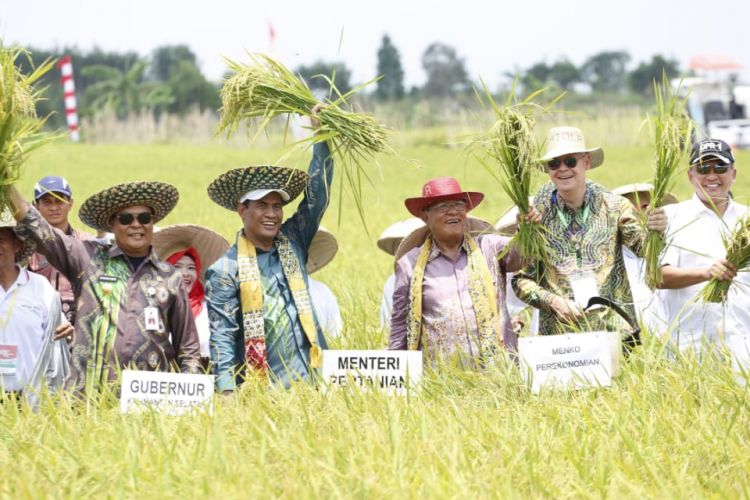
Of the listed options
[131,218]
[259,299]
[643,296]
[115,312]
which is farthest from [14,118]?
[643,296]

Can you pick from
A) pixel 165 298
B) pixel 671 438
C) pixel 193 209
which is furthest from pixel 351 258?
pixel 671 438

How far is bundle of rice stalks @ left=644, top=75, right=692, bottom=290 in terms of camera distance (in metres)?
4.68

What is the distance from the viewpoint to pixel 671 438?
3918mm

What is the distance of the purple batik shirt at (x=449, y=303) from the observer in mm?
4840

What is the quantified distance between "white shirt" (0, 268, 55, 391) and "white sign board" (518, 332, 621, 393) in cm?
183

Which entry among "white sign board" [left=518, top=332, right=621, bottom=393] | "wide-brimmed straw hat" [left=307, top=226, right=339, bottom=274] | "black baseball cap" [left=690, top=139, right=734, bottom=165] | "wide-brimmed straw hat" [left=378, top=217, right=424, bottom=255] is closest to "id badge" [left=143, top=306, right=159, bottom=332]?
"wide-brimmed straw hat" [left=307, top=226, right=339, bottom=274]

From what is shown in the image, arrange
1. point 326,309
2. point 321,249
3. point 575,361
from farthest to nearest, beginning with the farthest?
point 321,249 → point 326,309 → point 575,361

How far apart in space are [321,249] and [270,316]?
1301mm

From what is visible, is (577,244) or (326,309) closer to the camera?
(577,244)

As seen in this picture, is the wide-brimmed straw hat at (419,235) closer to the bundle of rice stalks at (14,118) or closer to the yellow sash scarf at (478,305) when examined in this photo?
the yellow sash scarf at (478,305)

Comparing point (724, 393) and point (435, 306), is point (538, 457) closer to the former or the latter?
point (724, 393)

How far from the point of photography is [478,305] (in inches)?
190

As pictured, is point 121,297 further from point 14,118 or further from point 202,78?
point 202,78

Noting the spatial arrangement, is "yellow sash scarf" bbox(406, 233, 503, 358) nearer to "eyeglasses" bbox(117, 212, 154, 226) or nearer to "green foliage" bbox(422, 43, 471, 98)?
"eyeglasses" bbox(117, 212, 154, 226)
